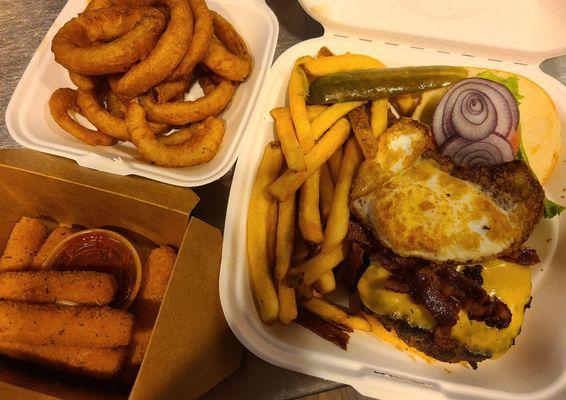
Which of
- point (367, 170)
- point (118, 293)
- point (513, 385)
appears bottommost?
point (118, 293)

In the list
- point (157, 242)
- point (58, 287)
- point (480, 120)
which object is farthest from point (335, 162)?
point (58, 287)

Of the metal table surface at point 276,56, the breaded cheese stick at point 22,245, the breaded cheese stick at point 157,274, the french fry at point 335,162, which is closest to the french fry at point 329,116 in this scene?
the french fry at point 335,162

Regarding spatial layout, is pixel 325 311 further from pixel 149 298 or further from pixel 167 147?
pixel 167 147

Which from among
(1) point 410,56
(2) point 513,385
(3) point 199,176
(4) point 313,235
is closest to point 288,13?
(1) point 410,56

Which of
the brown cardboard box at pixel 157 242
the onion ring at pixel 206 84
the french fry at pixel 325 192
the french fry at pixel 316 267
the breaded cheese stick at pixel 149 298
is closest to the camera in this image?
the brown cardboard box at pixel 157 242

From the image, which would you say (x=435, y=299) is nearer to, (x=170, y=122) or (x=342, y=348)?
(x=342, y=348)

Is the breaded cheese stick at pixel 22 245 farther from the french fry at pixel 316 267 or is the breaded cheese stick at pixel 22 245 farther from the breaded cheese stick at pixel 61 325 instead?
the french fry at pixel 316 267
